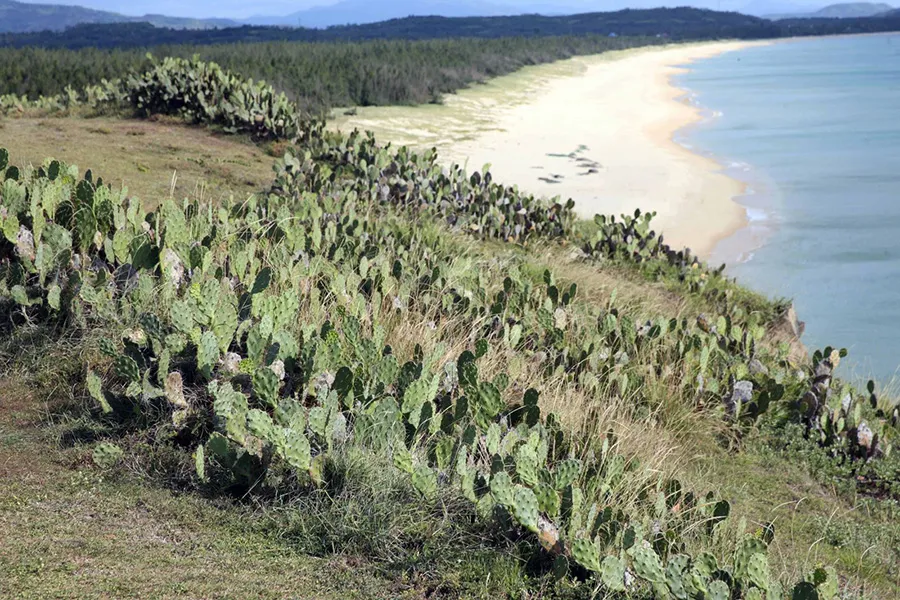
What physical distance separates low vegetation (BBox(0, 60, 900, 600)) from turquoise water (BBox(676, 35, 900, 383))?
2.41 m

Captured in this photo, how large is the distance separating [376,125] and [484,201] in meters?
8.52

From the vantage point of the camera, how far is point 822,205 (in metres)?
15.7

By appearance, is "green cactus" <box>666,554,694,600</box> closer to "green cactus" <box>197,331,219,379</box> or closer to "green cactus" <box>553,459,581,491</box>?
"green cactus" <box>553,459,581,491</box>

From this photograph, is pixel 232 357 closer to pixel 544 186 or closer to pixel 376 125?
pixel 544 186

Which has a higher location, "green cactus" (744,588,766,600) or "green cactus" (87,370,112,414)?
"green cactus" (87,370,112,414)

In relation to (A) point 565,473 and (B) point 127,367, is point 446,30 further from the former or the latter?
(A) point 565,473

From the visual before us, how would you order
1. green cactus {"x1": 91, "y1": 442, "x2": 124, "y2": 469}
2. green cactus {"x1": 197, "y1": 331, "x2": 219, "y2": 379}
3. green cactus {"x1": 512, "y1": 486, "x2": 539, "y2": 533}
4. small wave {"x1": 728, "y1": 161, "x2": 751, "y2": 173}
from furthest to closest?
small wave {"x1": 728, "y1": 161, "x2": 751, "y2": 173}, green cactus {"x1": 197, "y1": 331, "x2": 219, "y2": 379}, green cactus {"x1": 91, "y1": 442, "x2": 124, "y2": 469}, green cactus {"x1": 512, "y1": 486, "x2": 539, "y2": 533}

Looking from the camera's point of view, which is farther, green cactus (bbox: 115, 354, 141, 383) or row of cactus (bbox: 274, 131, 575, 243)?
row of cactus (bbox: 274, 131, 575, 243)

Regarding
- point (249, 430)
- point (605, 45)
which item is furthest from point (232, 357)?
point (605, 45)

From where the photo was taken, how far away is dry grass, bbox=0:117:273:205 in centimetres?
832

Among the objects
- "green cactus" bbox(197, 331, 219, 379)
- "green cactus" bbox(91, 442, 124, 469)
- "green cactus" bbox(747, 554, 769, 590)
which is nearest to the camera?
"green cactus" bbox(747, 554, 769, 590)

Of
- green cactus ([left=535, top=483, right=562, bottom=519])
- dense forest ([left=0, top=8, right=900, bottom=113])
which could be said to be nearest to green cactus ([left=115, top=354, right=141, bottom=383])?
green cactus ([left=535, top=483, right=562, bottom=519])

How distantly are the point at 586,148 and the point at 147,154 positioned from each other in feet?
37.7

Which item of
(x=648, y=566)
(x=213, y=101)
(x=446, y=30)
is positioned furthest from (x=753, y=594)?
Result: (x=446, y=30)
